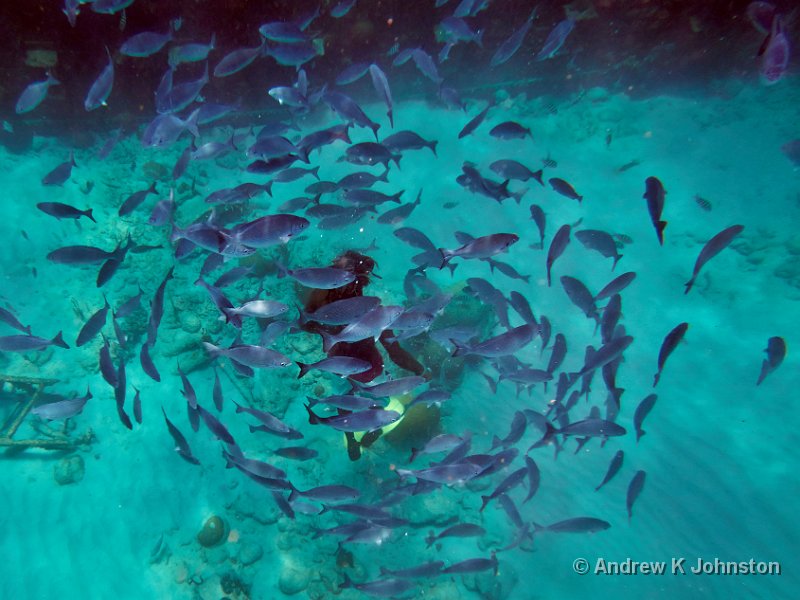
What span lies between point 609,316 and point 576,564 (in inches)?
181

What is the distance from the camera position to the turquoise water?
20.9 feet

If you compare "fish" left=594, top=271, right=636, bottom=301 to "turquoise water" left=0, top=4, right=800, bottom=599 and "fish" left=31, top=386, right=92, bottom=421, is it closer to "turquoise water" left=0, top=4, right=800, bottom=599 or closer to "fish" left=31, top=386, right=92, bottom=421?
"turquoise water" left=0, top=4, right=800, bottom=599

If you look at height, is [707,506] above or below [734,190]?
below

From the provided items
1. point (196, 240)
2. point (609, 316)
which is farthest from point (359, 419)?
point (609, 316)

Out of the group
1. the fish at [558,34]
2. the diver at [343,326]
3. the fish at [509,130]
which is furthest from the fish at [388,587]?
the fish at [558,34]

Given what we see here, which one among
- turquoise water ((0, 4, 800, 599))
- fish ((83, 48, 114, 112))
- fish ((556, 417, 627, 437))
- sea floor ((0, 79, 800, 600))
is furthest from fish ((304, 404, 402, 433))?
fish ((83, 48, 114, 112))

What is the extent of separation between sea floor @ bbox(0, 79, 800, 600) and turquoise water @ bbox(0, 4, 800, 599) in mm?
40

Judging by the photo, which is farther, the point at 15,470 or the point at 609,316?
the point at 15,470

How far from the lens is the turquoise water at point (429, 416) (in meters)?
6.38

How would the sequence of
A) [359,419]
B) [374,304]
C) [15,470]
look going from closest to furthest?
[374,304]
[359,419]
[15,470]

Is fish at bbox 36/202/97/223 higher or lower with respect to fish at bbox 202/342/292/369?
higher

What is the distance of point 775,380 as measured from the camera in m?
8.41

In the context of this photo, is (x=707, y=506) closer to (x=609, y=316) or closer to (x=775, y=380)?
(x=775, y=380)

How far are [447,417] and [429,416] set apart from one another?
786 mm
